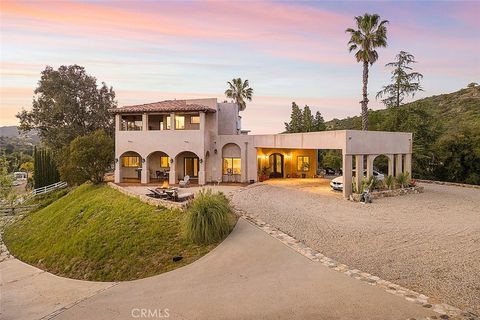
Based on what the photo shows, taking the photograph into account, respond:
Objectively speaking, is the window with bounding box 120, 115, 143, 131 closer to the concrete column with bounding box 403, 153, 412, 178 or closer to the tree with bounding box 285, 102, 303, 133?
the tree with bounding box 285, 102, 303, 133

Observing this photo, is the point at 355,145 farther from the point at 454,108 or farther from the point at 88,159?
the point at 454,108

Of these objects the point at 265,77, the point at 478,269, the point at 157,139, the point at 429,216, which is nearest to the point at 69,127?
the point at 157,139

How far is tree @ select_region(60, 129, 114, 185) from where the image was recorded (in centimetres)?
2514

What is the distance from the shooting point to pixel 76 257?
1434 cm

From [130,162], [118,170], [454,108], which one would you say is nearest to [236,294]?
[118,170]

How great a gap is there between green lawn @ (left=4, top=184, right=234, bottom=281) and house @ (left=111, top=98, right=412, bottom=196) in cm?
505

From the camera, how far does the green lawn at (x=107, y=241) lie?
11734mm

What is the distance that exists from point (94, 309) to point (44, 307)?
2.58 metres

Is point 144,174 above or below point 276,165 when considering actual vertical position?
below

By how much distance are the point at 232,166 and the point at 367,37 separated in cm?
1550

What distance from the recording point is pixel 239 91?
148 feet

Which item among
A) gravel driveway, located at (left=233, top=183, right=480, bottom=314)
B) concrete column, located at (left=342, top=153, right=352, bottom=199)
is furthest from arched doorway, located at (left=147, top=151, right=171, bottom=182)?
concrete column, located at (left=342, top=153, right=352, bottom=199)

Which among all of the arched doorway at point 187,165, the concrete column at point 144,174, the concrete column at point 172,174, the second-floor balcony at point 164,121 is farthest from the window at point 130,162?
the concrete column at point 172,174

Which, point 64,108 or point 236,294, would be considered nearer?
point 236,294
